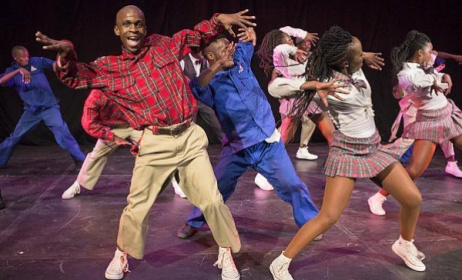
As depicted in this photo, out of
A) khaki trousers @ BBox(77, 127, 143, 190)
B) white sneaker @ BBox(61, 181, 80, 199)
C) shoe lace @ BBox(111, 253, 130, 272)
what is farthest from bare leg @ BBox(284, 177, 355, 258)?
white sneaker @ BBox(61, 181, 80, 199)

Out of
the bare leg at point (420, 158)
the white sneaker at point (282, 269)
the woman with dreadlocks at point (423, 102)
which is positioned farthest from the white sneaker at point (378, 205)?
the white sneaker at point (282, 269)

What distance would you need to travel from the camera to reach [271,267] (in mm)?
3232

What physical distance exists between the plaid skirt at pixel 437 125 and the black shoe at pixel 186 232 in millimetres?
1908

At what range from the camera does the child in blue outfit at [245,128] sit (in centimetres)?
359

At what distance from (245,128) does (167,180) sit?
688 millimetres

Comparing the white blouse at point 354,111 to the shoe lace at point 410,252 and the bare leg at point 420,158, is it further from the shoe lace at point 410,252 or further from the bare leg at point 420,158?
the bare leg at point 420,158

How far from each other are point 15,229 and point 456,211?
3.65 m

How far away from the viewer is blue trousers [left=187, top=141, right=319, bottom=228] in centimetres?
367

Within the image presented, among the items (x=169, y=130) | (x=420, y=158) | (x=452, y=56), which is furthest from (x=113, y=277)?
(x=452, y=56)

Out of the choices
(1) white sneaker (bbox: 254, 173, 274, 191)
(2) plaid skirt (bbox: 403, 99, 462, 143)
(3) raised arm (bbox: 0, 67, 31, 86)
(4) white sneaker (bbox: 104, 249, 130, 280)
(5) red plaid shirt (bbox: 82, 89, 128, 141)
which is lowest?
(1) white sneaker (bbox: 254, 173, 274, 191)

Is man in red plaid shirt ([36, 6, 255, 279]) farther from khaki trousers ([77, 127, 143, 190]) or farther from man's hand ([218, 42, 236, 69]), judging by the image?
khaki trousers ([77, 127, 143, 190])

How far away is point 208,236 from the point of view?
4.06 metres

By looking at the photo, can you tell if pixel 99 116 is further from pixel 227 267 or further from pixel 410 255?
pixel 410 255

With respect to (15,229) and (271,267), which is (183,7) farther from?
(271,267)
